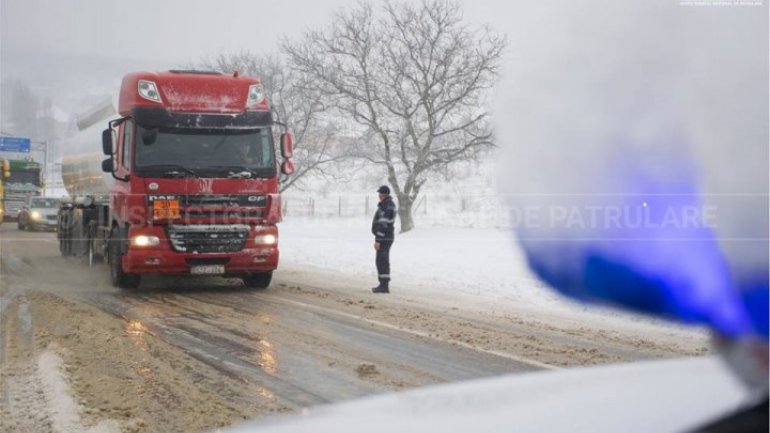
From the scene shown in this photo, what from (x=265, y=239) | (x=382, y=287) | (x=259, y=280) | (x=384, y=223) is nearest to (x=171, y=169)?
(x=265, y=239)

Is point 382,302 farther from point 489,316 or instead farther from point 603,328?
point 603,328

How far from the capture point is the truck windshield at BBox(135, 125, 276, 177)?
33.2 ft

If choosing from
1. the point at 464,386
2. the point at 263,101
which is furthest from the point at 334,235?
the point at 464,386

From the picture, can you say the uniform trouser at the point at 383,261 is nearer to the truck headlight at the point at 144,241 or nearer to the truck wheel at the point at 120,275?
the truck headlight at the point at 144,241

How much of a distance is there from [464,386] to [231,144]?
8.79m

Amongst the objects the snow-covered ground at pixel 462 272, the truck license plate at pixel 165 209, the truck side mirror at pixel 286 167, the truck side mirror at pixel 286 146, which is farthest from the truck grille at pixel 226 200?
the snow-covered ground at pixel 462 272

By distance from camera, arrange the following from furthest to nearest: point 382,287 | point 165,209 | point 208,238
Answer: point 382,287
point 208,238
point 165,209

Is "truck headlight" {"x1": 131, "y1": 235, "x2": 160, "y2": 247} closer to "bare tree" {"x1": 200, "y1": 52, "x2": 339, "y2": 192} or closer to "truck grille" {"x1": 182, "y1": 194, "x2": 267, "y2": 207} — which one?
"truck grille" {"x1": 182, "y1": 194, "x2": 267, "y2": 207}

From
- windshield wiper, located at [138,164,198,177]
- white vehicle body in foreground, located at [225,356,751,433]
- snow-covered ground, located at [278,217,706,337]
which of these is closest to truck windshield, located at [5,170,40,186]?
snow-covered ground, located at [278,217,706,337]

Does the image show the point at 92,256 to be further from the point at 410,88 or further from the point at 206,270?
the point at 410,88

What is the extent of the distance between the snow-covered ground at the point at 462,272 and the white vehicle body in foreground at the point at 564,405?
6.04 m

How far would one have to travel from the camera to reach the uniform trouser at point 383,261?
36.6ft

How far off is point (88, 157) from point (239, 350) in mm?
10948

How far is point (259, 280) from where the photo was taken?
11.4m
